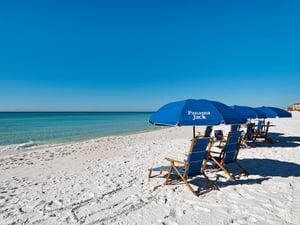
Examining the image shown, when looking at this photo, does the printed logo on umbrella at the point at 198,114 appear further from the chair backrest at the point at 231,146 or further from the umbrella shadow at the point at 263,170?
the umbrella shadow at the point at 263,170

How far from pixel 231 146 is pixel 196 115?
1461 millimetres

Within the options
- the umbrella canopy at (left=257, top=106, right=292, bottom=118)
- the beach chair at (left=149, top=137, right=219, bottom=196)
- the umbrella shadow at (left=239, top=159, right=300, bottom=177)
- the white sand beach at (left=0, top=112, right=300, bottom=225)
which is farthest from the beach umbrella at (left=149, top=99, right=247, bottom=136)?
the umbrella canopy at (left=257, top=106, right=292, bottom=118)

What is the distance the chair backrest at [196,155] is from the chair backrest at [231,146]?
82cm

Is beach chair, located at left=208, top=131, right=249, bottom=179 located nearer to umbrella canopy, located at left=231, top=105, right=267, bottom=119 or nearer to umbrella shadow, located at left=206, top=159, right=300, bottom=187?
umbrella shadow, located at left=206, top=159, right=300, bottom=187

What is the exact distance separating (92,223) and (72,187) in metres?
1.67

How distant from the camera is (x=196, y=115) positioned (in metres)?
3.65

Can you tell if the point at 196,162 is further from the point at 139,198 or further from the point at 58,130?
the point at 58,130

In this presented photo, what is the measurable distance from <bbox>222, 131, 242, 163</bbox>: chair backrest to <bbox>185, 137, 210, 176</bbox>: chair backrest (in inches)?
32.3

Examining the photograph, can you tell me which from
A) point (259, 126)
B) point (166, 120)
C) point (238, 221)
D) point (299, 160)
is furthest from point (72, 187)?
point (259, 126)

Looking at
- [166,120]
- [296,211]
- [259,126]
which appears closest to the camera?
[296,211]

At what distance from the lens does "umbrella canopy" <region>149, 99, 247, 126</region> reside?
11.5 ft

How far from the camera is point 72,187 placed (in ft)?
13.6

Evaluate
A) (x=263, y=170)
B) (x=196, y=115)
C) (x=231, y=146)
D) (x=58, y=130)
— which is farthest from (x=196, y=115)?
(x=58, y=130)

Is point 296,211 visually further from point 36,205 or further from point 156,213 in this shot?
point 36,205
